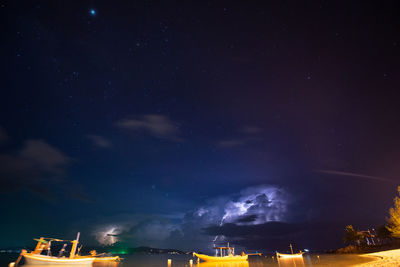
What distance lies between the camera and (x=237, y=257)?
239 ft

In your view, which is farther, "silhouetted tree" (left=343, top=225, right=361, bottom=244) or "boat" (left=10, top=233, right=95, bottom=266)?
"silhouetted tree" (left=343, top=225, right=361, bottom=244)

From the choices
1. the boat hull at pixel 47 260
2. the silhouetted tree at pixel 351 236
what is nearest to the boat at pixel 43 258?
the boat hull at pixel 47 260

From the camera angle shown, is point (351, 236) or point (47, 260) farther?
point (351, 236)

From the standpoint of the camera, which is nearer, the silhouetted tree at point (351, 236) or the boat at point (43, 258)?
the boat at point (43, 258)

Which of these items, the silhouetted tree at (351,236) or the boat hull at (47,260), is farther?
the silhouetted tree at (351,236)

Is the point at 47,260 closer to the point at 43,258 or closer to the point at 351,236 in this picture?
the point at 43,258

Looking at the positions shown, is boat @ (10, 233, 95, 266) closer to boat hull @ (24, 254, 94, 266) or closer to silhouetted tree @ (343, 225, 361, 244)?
boat hull @ (24, 254, 94, 266)

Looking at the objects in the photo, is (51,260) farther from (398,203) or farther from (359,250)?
(359,250)

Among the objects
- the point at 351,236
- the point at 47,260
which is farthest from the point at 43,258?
the point at 351,236

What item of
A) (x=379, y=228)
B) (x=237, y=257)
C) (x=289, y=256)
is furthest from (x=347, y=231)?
(x=237, y=257)

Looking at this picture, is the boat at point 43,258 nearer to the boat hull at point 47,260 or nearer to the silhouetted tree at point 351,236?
the boat hull at point 47,260

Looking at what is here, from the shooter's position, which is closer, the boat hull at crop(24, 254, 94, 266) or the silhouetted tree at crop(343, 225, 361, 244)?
the boat hull at crop(24, 254, 94, 266)

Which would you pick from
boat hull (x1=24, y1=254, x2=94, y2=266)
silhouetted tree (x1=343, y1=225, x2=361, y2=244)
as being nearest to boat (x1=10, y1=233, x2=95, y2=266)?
boat hull (x1=24, y1=254, x2=94, y2=266)

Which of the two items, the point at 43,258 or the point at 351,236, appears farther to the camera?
the point at 351,236
